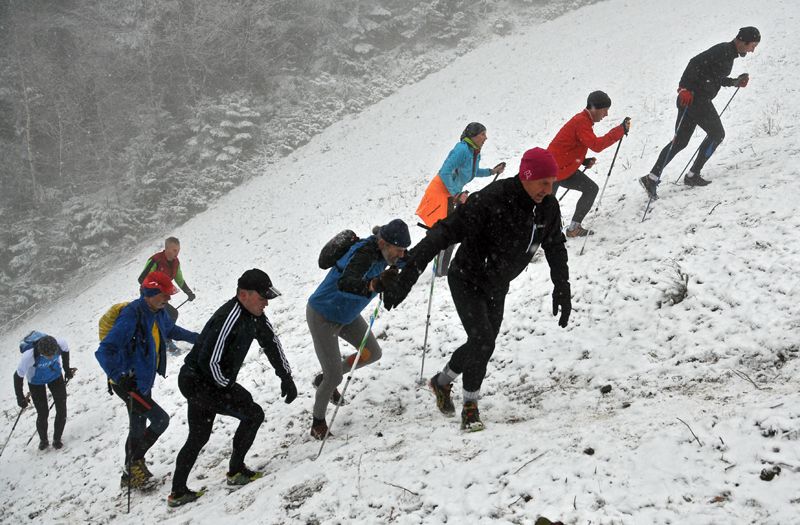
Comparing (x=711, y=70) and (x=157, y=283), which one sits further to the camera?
(x=711, y=70)

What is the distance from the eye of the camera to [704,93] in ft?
25.2

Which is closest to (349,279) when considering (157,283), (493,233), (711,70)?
(493,233)

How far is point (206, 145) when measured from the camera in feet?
83.2

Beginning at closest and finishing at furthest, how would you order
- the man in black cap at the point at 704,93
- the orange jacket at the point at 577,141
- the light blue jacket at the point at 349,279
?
the light blue jacket at the point at 349,279 → the orange jacket at the point at 577,141 → the man in black cap at the point at 704,93

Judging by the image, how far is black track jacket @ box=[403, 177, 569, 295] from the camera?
13.3 feet

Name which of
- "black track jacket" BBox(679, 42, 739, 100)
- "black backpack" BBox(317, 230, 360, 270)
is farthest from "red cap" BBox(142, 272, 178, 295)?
"black track jacket" BBox(679, 42, 739, 100)

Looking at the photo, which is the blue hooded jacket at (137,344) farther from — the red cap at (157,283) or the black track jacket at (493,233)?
the black track jacket at (493,233)

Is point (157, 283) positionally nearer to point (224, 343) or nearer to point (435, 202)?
point (224, 343)

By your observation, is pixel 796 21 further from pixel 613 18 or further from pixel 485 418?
pixel 485 418

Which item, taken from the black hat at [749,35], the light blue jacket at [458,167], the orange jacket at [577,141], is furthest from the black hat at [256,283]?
the black hat at [749,35]

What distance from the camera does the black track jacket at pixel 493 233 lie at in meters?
4.07

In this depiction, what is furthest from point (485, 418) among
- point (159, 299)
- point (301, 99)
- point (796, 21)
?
point (301, 99)

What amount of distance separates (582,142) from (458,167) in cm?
183

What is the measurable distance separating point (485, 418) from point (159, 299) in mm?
3866
